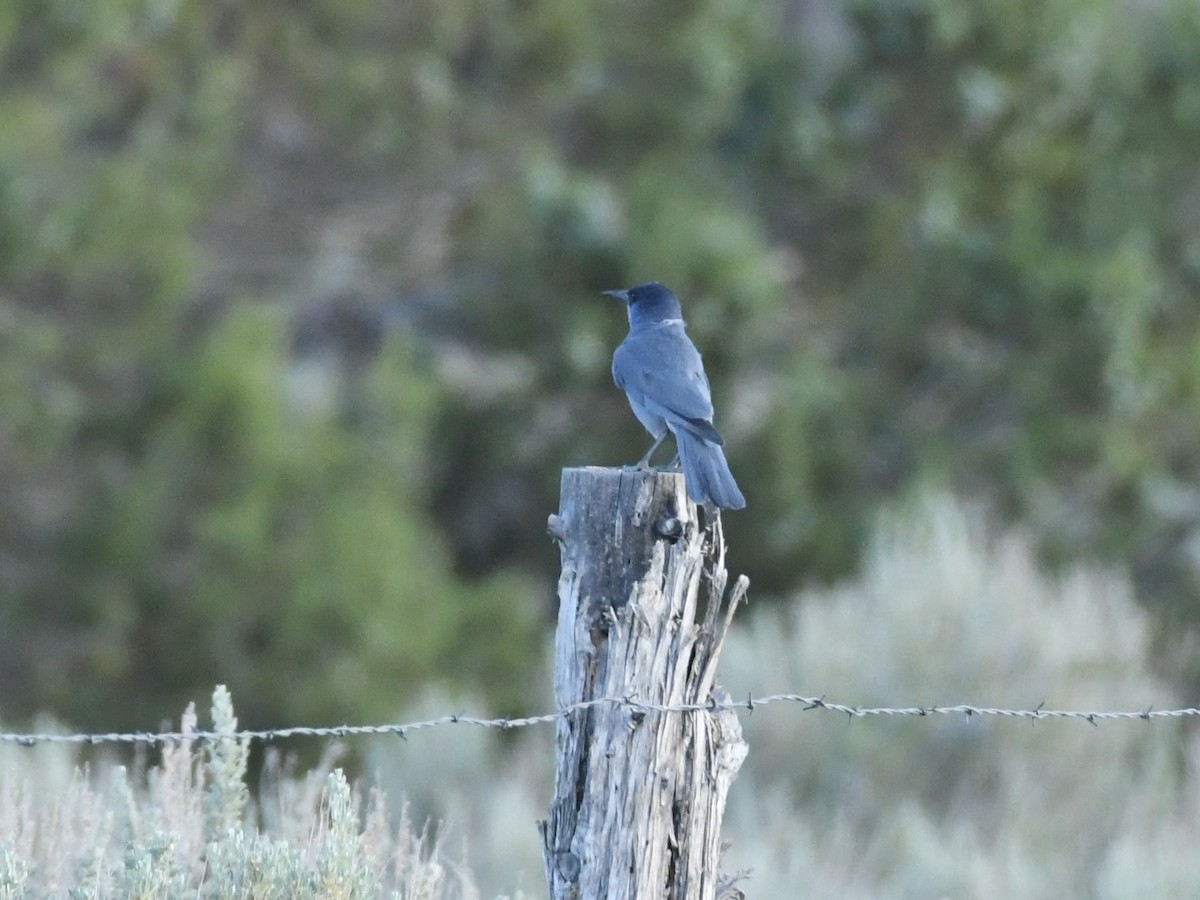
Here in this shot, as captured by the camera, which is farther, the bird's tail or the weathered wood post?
the bird's tail

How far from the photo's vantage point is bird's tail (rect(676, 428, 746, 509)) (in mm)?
4250

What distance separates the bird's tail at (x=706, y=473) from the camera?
4250 millimetres

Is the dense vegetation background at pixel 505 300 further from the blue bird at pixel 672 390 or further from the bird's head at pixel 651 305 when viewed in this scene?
the blue bird at pixel 672 390

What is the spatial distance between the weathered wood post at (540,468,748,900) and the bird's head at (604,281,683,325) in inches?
85.3

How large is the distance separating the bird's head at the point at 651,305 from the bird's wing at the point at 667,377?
0.93 feet

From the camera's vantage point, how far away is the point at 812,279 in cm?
1455

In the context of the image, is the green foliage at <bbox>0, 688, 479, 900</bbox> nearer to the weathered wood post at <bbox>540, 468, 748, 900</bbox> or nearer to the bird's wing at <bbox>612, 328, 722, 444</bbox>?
the weathered wood post at <bbox>540, 468, 748, 900</bbox>

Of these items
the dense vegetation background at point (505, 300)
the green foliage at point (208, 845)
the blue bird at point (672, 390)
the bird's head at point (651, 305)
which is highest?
the dense vegetation background at point (505, 300)

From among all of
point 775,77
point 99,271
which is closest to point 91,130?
point 99,271

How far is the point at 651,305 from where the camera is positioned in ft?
20.2

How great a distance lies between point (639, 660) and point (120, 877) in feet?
3.99

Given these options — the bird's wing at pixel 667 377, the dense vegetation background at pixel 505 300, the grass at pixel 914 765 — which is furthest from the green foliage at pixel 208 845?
the dense vegetation background at pixel 505 300

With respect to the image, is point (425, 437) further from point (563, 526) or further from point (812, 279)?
point (563, 526)

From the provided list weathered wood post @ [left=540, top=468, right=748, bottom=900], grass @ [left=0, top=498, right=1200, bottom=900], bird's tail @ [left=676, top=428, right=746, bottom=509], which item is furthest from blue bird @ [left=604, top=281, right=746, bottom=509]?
grass @ [left=0, top=498, right=1200, bottom=900]
